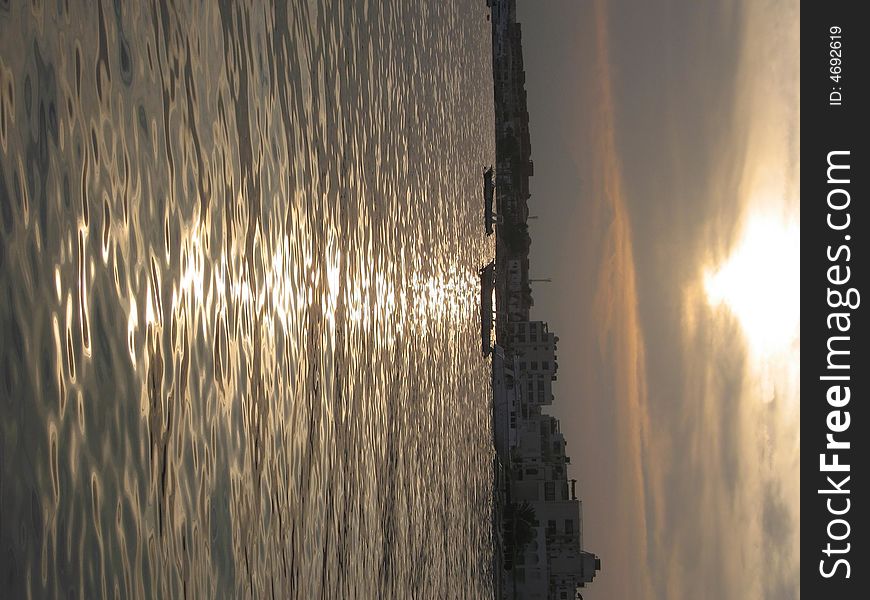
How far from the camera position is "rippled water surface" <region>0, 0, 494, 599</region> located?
1.60 meters

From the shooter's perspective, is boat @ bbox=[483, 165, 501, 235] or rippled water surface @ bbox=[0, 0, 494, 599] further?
boat @ bbox=[483, 165, 501, 235]

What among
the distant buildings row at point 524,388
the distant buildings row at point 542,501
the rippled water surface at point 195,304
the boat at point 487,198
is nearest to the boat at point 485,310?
the boat at point 487,198

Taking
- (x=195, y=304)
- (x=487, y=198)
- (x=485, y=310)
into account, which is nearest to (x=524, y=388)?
(x=487, y=198)

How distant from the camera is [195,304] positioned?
2.36 meters

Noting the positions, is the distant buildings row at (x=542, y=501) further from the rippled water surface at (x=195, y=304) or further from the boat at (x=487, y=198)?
the rippled water surface at (x=195, y=304)

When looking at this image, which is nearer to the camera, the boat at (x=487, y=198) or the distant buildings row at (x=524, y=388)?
the boat at (x=487, y=198)

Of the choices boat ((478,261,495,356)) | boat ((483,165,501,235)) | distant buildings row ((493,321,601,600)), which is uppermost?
boat ((483,165,501,235))

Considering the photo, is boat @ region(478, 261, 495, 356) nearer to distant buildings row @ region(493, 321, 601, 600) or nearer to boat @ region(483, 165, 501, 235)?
boat @ region(483, 165, 501, 235)

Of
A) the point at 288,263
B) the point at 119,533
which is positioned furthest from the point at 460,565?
the point at 119,533

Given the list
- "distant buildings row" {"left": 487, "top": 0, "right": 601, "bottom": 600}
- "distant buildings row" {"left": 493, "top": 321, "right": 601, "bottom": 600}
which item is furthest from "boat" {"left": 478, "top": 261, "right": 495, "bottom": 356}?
"distant buildings row" {"left": 493, "top": 321, "right": 601, "bottom": 600}

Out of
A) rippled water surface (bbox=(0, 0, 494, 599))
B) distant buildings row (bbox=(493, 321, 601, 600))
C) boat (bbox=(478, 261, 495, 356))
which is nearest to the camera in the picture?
rippled water surface (bbox=(0, 0, 494, 599))

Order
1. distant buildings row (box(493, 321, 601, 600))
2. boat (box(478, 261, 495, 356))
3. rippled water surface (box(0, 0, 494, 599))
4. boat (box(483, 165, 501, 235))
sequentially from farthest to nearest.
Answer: distant buildings row (box(493, 321, 601, 600)) → boat (box(483, 165, 501, 235)) → boat (box(478, 261, 495, 356)) → rippled water surface (box(0, 0, 494, 599))

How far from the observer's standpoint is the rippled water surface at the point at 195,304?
160cm

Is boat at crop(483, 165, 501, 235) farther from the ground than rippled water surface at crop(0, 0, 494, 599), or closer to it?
farther from the ground
